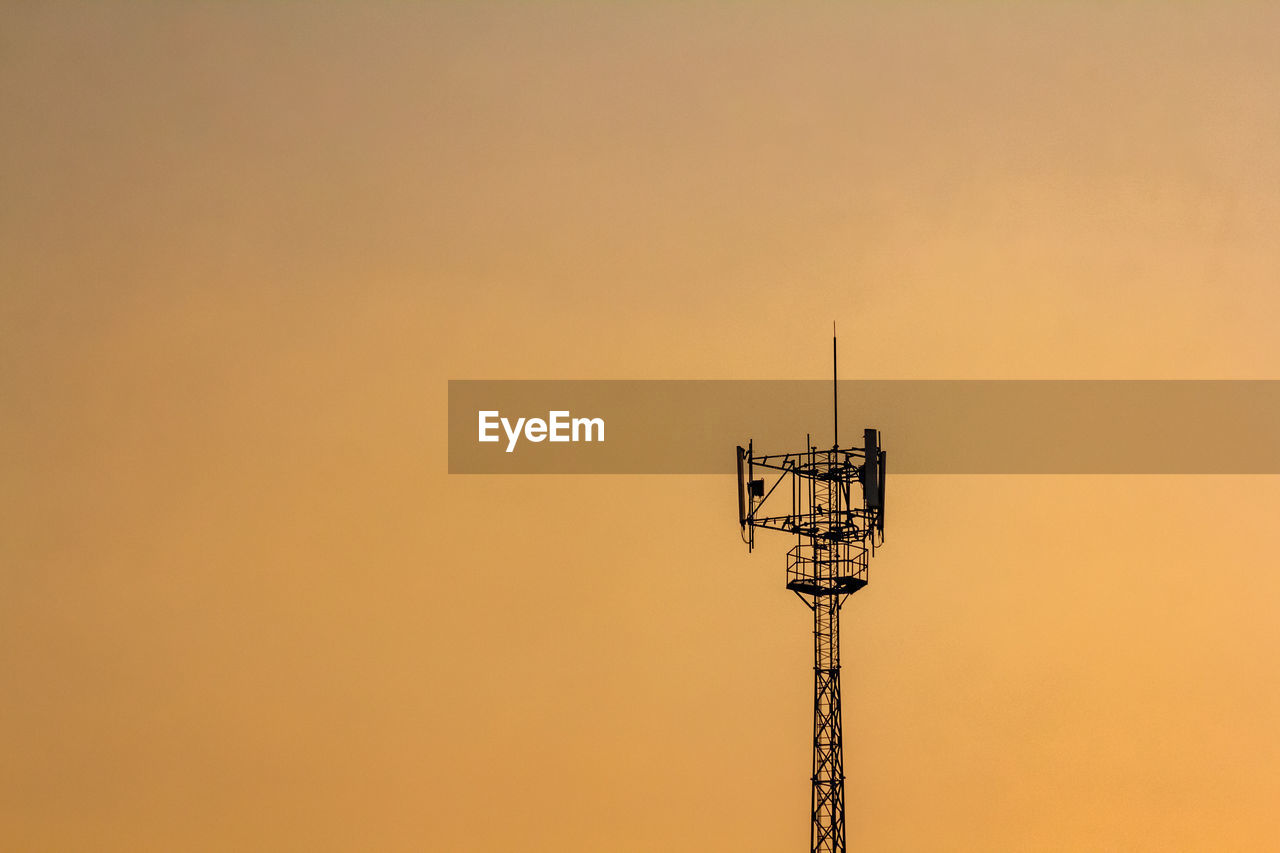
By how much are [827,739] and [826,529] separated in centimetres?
155

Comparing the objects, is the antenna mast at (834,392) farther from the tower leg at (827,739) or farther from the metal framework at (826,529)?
the tower leg at (827,739)

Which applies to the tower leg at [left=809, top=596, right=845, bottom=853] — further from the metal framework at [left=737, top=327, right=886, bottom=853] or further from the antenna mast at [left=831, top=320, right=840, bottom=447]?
the antenna mast at [left=831, top=320, right=840, bottom=447]

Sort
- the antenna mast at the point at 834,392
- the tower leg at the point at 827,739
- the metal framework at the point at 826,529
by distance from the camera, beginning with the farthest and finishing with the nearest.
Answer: the antenna mast at the point at 834,392, the tower leg at the point at 827,739, the metal framework at the point at 826,529

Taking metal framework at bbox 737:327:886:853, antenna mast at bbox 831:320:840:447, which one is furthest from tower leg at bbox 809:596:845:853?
antenna mast at bbox 831:320:840:447

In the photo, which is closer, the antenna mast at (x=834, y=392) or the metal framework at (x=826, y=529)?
the metal framework at (x=826, y=529)

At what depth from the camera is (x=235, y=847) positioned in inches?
255

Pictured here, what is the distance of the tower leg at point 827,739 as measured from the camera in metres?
5.42

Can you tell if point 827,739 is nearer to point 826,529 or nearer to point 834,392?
point 826,529

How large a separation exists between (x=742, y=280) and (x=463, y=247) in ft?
5.34

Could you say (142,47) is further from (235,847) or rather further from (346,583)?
(235,847)

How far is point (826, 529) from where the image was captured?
5.27m

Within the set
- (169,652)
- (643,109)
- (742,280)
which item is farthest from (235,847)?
(643,109)

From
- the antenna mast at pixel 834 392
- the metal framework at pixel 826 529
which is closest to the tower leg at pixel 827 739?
the metal framework at pixel 826 529

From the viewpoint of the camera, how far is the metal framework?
5.13 meters
